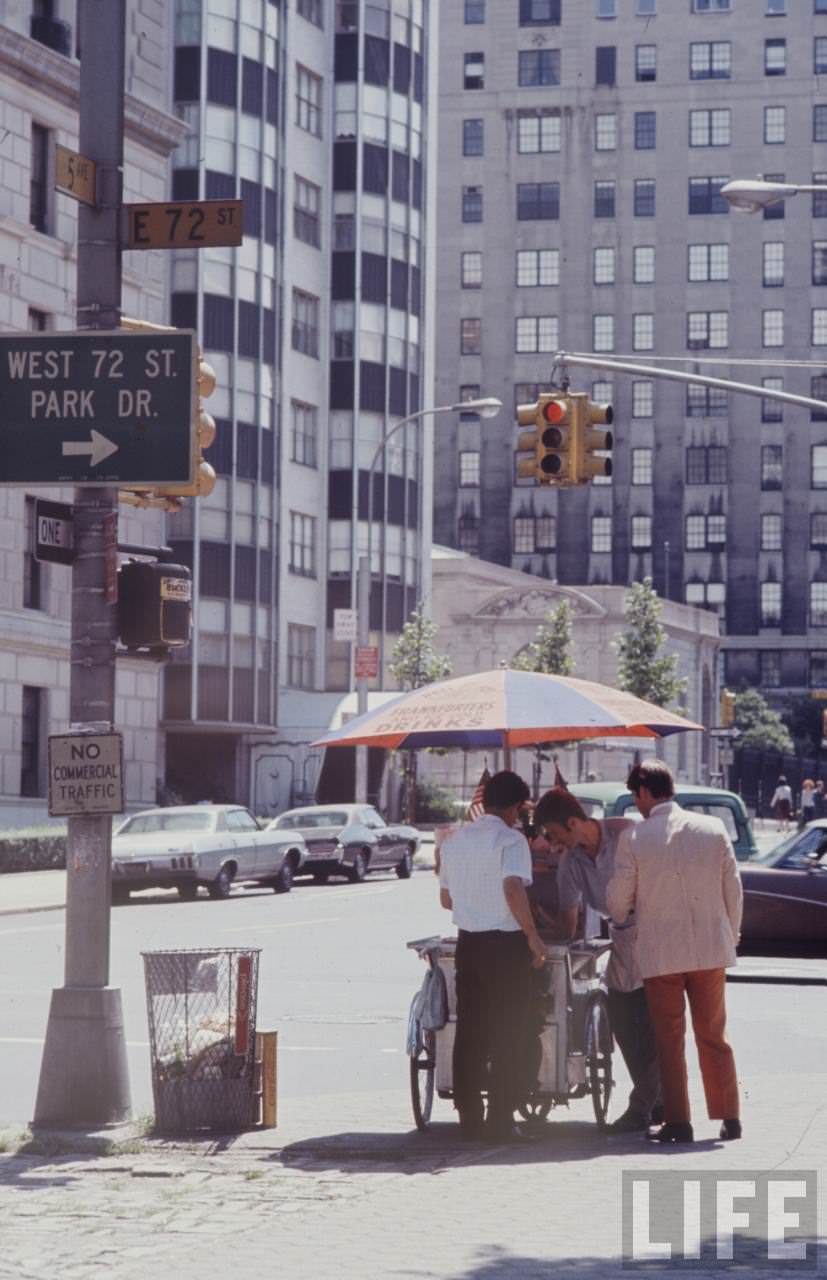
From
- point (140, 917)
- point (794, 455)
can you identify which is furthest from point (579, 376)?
point (140, 917)

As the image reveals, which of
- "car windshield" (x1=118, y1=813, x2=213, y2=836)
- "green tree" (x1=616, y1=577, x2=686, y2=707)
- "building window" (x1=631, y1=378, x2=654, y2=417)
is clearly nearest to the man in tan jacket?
"car windshield" (x1=118, y1=813, x2=213, y2=836)

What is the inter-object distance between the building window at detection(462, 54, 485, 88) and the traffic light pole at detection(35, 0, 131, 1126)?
396 feet

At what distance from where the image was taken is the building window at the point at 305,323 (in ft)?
231

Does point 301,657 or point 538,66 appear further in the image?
point 538,66

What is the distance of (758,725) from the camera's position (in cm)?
11675

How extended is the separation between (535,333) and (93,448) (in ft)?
387

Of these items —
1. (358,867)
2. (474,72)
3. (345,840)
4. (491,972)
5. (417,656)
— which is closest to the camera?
(491,972)

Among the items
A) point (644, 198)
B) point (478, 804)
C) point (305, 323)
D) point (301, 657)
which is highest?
point (644, 198)

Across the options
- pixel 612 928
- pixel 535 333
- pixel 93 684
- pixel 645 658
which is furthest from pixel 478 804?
pixel 535 333

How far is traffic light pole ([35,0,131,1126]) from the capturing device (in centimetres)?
1147

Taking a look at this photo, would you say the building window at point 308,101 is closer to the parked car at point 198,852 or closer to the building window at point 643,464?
the parked car at point 198,852

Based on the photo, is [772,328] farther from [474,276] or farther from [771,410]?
[474,276]

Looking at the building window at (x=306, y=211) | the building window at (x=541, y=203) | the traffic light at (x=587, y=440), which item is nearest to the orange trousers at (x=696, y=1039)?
the traffic light at (x=587, y=440)

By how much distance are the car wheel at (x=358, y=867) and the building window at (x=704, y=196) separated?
92.8m
